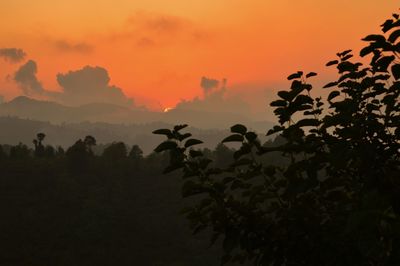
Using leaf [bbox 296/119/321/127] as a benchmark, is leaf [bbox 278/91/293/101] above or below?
above

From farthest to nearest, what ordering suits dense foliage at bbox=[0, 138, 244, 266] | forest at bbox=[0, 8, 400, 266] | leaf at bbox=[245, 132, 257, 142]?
dense foliage at bbox=[0, 138, 244, 266]
leaf at bbox=[245, 132, 257, 142]
forest at bbox=[0, 8, 400, 266]

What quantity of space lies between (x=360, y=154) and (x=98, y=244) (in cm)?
14743

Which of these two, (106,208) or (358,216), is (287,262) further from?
(106,208)

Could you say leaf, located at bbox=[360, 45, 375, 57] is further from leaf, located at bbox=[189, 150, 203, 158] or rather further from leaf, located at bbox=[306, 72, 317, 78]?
leaf, located at bbox=[189, 150, 203, 158]

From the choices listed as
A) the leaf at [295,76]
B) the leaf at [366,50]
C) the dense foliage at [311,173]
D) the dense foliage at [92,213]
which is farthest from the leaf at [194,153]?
the dense foliage at [92,213]

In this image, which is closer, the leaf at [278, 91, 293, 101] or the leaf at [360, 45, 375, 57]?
the leaf at [360, 45, 375, 57]

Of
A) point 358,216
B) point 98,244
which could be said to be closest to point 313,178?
point 358,216

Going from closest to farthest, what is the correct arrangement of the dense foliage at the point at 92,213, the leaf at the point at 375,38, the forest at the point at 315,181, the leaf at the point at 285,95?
the forest at the point at 315,181 < the leaf at the point at 375,38 < the leaf at the point at 285,95 < the dense foliage at the point at 92,213

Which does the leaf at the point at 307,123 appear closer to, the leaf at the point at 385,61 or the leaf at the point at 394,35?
the leaf at the point at 385,61

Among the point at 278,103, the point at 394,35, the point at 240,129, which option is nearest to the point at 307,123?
the point at 278,103

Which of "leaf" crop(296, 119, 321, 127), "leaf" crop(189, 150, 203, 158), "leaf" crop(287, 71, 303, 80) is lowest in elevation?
"leaf" crop(189, 150, 203, 158)

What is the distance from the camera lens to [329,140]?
5.59 meters

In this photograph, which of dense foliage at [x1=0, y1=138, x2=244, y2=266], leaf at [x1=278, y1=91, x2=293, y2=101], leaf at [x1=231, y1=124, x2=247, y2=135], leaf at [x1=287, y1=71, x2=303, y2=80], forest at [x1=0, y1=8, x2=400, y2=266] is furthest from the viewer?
dense foliage at [x1=0, y1=138, x2=244, y2=266]

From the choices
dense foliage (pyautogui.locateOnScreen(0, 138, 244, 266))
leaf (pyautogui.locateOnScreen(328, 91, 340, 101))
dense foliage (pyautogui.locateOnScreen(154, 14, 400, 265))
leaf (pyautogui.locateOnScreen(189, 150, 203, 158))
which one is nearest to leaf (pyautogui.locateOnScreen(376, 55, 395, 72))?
dense foliage (pyautogui.locateOnScreen(154, 14, 400, 265))
